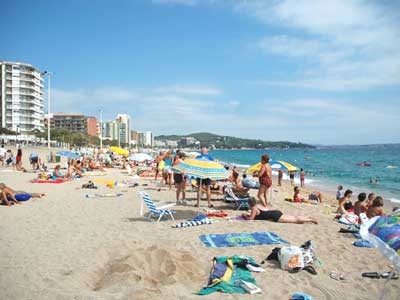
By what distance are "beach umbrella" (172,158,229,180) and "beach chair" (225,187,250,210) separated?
1524 millimetres

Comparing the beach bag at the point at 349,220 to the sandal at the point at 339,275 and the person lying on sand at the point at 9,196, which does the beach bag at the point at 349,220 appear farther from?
the person lying on sand at the point at 9,196

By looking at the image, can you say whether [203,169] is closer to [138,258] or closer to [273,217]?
[273,217]

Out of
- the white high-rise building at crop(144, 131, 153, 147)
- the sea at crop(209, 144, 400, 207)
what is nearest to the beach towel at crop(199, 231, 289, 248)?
the sea at crop(209, 144, 400, 207)

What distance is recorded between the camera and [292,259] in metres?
5.38

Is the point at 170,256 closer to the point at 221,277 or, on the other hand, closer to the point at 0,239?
the point at 221,277

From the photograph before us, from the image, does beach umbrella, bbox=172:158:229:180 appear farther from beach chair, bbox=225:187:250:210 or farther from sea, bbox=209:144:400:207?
sea, bbox=209:144:400:207

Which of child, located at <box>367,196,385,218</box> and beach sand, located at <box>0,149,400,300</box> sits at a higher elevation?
child, located at <box>367,196,385,218</box>

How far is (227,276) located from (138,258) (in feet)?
4.54

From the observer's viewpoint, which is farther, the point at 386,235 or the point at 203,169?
the point at 203,169

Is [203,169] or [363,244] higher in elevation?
[203,169]

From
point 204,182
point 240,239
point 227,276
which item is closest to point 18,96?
point 204,182

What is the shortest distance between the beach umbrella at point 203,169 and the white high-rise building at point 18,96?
263ft

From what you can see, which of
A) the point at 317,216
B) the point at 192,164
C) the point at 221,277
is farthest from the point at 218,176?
the point at 221,277

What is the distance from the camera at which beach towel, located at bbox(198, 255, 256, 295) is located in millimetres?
4629
